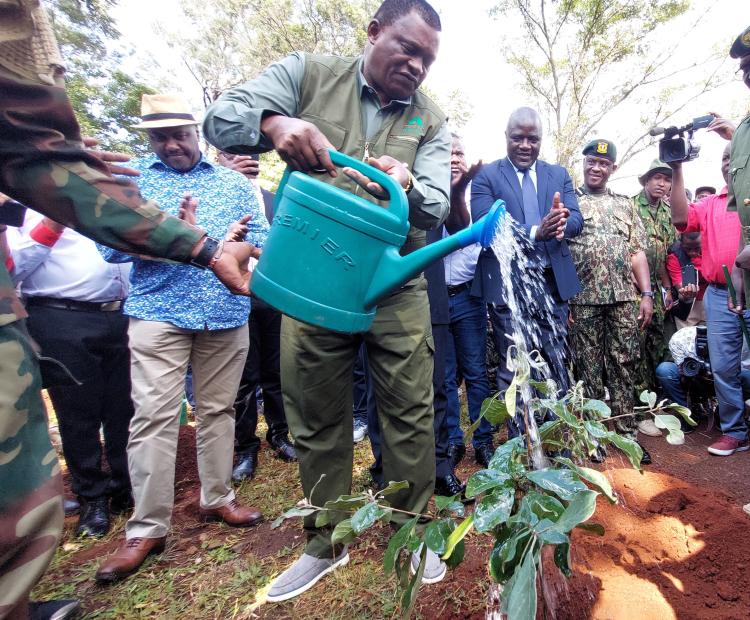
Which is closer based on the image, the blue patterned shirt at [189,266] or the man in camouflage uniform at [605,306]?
the blue patterned shirt at [189,266]

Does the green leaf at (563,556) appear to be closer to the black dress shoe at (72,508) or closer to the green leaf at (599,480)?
the green leaf at (599,480)

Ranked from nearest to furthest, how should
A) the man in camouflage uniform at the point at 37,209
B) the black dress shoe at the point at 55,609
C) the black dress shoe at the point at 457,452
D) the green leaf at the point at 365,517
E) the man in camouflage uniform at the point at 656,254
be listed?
the man in camouflage uniform at the point at 37,209 → the green leaf at the point at 365,517 → the black dress shoe at the point at 55,609 → the black dress shoe at the point at 457,452 → the man in camouflage uniform at the point at 656,254

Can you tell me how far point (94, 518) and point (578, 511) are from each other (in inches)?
98.1

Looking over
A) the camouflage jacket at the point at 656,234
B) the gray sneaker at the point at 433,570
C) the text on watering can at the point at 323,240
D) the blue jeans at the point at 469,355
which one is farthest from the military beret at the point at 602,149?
the gray sneaker at the point at 433,570

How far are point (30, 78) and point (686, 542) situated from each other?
2.46 m

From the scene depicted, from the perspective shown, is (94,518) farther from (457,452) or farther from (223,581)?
(457,452)

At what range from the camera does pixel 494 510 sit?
0.94 meters

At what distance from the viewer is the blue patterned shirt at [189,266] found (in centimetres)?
211

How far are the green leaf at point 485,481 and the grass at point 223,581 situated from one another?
75 cm

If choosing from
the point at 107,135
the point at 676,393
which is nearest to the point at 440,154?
the point at 676,393

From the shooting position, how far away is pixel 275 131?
4.70 ft

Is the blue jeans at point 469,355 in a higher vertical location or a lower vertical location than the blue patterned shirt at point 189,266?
lower

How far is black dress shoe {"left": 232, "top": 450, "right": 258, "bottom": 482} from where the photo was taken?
9.37 feet

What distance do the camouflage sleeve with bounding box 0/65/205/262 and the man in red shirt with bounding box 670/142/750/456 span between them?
10.6 ft
